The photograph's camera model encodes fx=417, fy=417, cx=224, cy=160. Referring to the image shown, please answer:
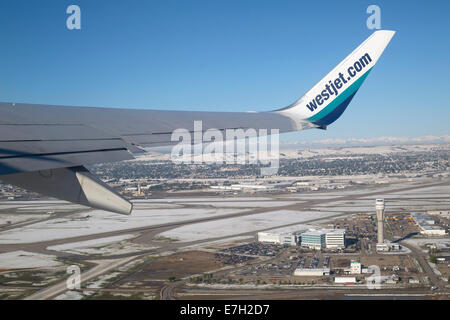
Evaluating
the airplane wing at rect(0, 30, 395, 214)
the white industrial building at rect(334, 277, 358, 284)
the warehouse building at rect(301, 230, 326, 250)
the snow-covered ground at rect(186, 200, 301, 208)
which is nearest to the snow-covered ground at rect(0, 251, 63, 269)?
the white industrial building at rect(334, 277, 358, 284)

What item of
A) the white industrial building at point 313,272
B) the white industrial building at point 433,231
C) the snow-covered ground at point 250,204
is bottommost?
→ the white industrial building at point 313,272

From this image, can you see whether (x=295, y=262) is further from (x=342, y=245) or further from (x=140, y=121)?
(x=140, y=121)

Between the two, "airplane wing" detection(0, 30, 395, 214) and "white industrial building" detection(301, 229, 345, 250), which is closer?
"airplane wing" detection(0, 30, 395, 214)

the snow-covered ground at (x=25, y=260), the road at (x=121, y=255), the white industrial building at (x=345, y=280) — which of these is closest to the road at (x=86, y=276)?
the road at (x=121, y=255)

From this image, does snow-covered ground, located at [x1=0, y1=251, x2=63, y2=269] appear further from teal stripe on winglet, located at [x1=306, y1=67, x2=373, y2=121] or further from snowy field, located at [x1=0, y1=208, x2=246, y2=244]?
teal stripe on winglet, located at [x1=306, y1=67, x2=373, y2=121]

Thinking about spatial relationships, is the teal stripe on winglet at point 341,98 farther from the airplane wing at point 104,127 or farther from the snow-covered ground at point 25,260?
the snow-covered ground at point 25,260

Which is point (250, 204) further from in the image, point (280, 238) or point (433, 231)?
point (433, 231)
